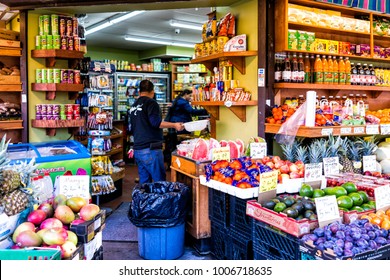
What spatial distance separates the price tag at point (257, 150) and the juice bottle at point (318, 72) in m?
1.27

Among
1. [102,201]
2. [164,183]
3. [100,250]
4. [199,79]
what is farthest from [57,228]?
[199,79]

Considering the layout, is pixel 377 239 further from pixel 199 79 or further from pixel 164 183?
pixel 199 79

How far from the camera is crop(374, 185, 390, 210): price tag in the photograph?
2.68 meters

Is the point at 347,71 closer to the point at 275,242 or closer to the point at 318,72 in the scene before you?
the point at 318,72

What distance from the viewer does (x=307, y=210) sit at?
2557mm

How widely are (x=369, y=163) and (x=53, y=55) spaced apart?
3747 millimetres

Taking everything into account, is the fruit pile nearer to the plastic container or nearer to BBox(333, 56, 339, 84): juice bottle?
the plastic container

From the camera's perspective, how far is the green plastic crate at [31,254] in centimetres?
158

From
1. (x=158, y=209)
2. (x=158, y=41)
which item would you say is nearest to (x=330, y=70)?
(x=158, y=209)

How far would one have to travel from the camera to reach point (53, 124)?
499 centimetres

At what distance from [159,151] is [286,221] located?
256 cm

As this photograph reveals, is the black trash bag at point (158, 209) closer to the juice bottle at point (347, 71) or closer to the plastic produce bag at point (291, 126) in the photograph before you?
the plastic produce bag at point (291, 126)

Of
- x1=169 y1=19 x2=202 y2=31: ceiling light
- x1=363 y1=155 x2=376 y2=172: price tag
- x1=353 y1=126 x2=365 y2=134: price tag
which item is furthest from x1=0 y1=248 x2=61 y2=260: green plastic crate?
x1=169 y1=19 x2=202 y2=31: ceiling light

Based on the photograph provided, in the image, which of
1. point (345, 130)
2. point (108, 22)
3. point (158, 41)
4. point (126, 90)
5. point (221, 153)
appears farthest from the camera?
point (158, 41)
